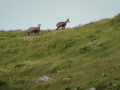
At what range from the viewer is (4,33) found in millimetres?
47219

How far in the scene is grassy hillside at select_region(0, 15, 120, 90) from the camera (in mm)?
21734

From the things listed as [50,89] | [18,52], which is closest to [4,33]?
[18,52]

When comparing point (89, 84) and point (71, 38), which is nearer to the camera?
point (89, 84)

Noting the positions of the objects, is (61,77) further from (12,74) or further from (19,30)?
(19,30)

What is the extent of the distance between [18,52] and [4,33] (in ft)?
36.3

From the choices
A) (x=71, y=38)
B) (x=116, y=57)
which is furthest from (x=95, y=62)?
(x=71, y=38)

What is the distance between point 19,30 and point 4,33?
8.06ft

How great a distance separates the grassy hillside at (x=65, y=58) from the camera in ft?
71.3

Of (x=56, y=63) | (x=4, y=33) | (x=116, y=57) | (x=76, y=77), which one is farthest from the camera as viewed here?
(x=4, y=33)

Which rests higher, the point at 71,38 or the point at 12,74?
the point at 71,38

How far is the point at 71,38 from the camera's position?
115 ft

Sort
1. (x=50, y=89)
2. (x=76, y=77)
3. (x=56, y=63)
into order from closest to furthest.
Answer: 1. (x=50, y=89)
2. (x=76, y=77)
3. (x=56, y=63)

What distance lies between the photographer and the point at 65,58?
3009 cm

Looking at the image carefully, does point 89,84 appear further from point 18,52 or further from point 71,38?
point 18,52
